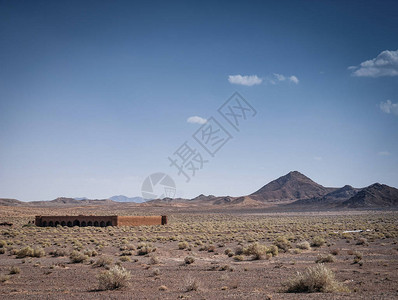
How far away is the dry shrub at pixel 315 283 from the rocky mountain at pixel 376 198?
14066cm

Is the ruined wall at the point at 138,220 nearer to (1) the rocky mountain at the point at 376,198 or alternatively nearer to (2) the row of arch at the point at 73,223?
(2) the row of arch at the point at 73,223

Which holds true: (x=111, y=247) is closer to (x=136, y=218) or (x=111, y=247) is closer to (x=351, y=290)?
(x=351, y=290)

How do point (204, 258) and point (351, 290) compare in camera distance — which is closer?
point (351, 290)

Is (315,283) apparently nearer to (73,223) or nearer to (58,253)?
(58,253)

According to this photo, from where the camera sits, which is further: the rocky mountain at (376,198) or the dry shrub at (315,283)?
the rocky mountain at (376,198)

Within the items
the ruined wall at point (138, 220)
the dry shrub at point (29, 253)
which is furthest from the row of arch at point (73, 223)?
the dry shrub at point (29, 253)

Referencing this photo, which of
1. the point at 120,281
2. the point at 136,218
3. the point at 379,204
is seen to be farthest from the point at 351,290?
the point at 379,204

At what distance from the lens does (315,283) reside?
12.8m

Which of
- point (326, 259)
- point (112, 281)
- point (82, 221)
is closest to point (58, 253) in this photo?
point (112, 281)

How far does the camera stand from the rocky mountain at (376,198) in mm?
141625

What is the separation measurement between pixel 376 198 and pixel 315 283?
151799mm

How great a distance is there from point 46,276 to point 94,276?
2346 millimetres

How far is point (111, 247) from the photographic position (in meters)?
29.1

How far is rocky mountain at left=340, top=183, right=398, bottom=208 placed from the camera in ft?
465
